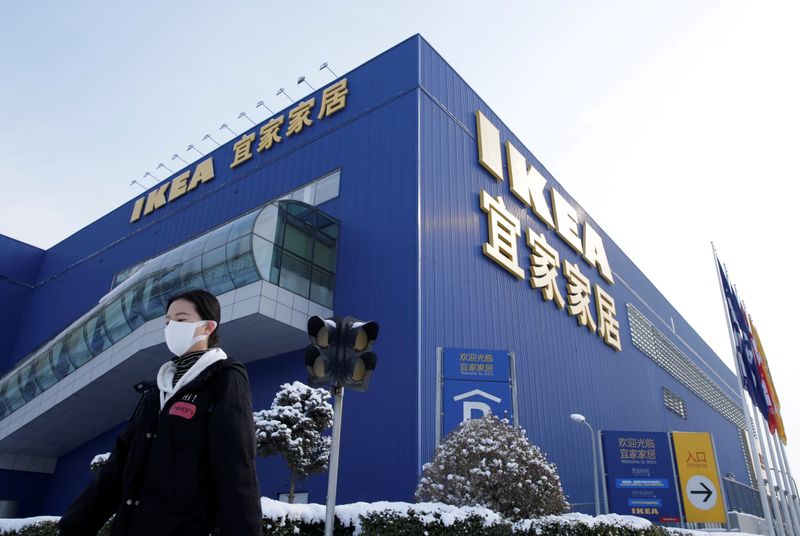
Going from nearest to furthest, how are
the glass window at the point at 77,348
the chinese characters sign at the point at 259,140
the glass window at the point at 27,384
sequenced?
the glass window at the point at 77,348, the glass window at the point at 27,384, the chinese characters sign at the point at 259,140

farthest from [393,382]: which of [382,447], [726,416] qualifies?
[726,416]

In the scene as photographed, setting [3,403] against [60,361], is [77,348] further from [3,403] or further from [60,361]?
[3,403]

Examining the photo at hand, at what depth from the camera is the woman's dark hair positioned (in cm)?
315

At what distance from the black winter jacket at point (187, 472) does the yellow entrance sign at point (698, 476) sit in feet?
55.4

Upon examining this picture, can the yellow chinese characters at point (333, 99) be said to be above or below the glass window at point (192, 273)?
above

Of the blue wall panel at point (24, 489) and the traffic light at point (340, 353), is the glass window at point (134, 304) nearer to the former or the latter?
the blue wall panel at point (24, 489)

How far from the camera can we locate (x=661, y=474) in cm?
1692

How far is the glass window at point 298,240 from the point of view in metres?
17.4

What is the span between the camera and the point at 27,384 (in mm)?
20688

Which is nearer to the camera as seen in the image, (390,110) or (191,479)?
(191,479)

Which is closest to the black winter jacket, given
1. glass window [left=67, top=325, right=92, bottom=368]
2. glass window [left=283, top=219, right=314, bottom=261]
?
glass window [left=283, top=219, right=314, bottom=261]

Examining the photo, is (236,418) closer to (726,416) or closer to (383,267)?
(383,267)

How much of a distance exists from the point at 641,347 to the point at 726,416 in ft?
78.0

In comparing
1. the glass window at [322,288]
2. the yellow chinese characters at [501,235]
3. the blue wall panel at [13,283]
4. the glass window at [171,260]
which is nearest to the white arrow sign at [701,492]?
the yellow chinese characters at [501,235]
